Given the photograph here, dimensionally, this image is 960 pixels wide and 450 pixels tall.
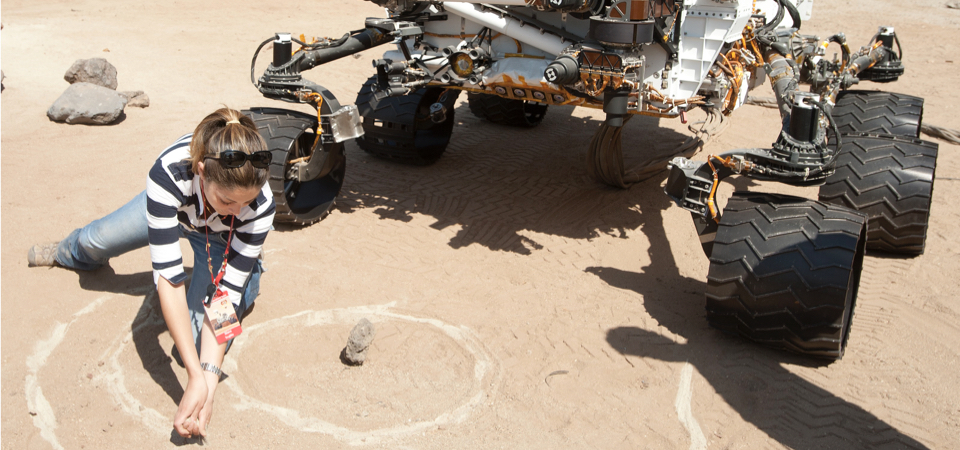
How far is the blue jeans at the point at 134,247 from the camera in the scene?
12.3ft

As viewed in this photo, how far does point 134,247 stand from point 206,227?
0.93 m

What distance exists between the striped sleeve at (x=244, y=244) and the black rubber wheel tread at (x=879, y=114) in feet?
17.4

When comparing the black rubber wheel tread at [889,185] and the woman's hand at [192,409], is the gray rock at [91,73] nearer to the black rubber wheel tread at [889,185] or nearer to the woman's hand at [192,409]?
the woman's hand at [192,409]

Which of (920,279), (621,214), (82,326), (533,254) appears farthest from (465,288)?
(920,279)

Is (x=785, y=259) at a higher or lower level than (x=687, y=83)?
lower

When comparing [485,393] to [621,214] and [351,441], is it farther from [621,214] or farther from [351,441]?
[621,214]

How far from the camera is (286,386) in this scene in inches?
148

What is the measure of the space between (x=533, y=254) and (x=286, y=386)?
7.46 ft

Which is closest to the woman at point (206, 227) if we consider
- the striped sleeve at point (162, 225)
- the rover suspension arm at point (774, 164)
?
the striped sleeve at point (162, 225)

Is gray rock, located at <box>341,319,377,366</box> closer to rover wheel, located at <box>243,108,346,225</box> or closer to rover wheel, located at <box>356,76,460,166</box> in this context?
rover wheel, located at <box>243,108,346,225</box>

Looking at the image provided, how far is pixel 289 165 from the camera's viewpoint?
5.40 meters

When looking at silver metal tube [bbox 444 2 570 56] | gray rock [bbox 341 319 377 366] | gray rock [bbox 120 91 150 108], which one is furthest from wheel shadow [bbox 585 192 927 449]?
gray rock [bbox 120 91 150 108]

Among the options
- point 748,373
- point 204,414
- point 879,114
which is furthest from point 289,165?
point 879,114

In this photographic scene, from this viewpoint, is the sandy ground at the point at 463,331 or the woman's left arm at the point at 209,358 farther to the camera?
the sandy ground at the point at 463,331
